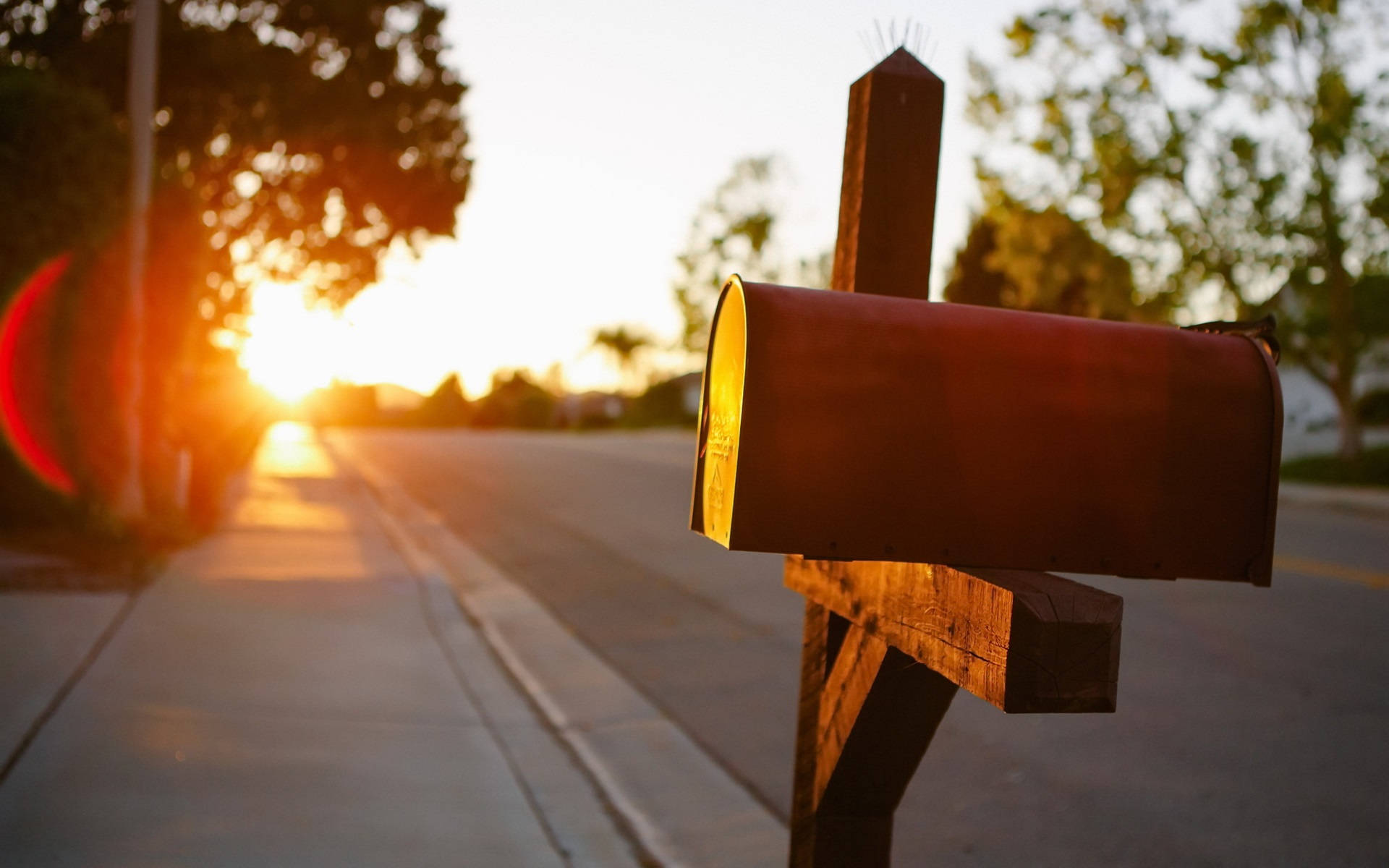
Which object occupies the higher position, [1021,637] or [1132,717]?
[1021,637]

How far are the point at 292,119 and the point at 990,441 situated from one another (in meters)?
17.3

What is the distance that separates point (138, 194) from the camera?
10508 mm

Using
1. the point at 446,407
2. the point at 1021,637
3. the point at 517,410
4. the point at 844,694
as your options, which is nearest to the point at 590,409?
the point at 517,410

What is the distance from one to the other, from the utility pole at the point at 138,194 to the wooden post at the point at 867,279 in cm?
915

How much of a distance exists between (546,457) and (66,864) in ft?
91.0

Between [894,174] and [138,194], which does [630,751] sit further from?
[138,194]

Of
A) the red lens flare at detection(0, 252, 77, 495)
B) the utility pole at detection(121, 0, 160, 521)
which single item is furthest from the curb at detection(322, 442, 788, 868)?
the red lens flare at detection(0, 252, 77, 495)

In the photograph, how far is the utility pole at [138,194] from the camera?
1049cm

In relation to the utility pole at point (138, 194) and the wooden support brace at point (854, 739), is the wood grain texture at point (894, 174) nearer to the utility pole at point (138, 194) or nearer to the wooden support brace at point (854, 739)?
the wooden support brace at point (854, 739)

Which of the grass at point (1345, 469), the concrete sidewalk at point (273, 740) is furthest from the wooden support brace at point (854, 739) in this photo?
the grass at point (1345, 469)

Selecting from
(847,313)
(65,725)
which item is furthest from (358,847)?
(847,313)

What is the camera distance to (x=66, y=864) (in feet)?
12.3

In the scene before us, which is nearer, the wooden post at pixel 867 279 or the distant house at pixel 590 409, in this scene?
the wooden post at pixel 867 279

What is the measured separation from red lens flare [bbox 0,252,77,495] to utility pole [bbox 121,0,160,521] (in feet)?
2.02
